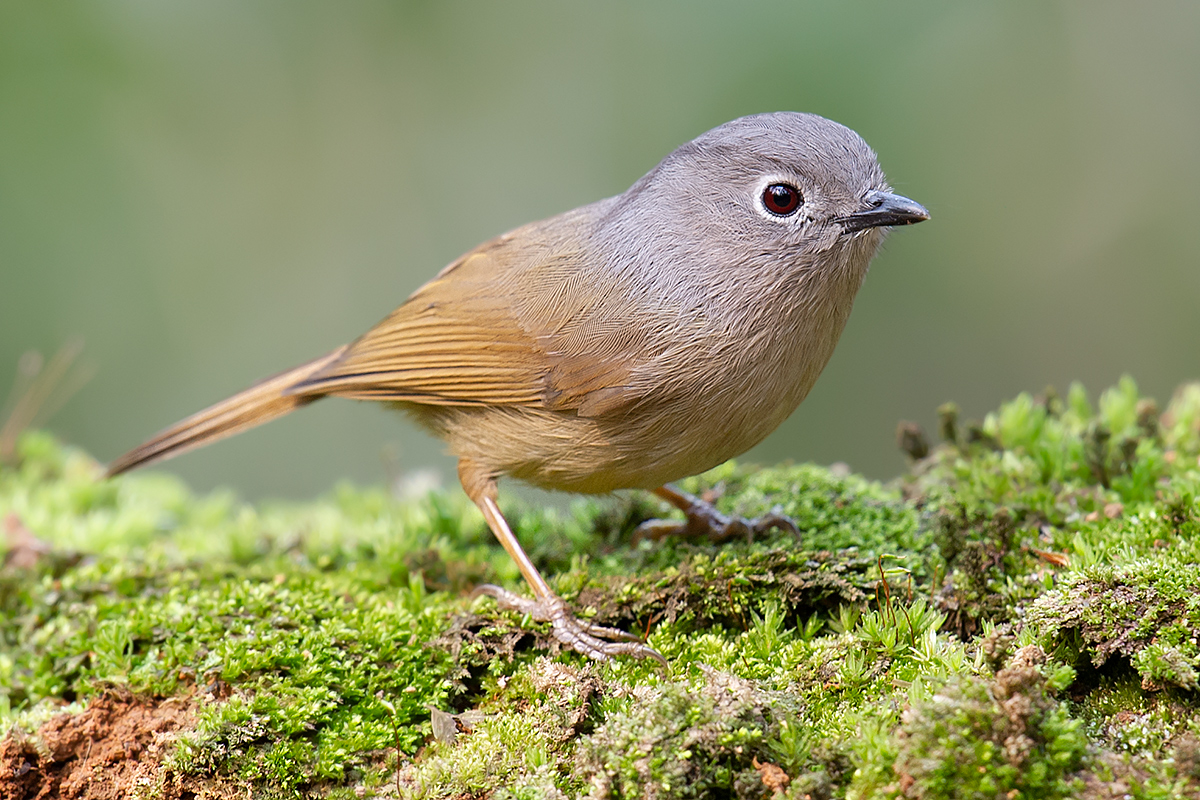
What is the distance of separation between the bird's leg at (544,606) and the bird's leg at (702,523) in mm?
767

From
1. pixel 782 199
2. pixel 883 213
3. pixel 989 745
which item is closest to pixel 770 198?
pixel 782 199

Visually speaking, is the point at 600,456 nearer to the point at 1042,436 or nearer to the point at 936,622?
the point at 936,622

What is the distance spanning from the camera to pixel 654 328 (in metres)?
3.56

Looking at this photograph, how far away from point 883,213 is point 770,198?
46 centimetres

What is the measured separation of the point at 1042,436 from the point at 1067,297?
13.7 ft

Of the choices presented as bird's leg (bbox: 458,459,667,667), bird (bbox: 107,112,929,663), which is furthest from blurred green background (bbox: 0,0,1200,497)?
bird's leg (bbox: 458,459,667,667)

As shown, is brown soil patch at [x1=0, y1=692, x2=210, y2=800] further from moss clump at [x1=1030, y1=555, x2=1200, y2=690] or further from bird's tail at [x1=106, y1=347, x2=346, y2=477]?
moss clump at [x1=1030, y1=555, x2=1200, y2=690]

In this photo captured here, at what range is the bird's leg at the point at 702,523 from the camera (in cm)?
411

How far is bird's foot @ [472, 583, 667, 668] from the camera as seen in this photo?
10.5ft

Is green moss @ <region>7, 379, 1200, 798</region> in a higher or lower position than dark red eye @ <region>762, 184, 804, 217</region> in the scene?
lower

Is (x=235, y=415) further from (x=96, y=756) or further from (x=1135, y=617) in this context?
(x=1135, y=617)

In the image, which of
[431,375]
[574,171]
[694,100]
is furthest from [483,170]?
[431,375]

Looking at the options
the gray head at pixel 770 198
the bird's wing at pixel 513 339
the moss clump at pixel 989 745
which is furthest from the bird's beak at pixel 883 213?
the moss clump at pixel 989 745

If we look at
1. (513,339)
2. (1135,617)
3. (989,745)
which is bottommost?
(989,745)
